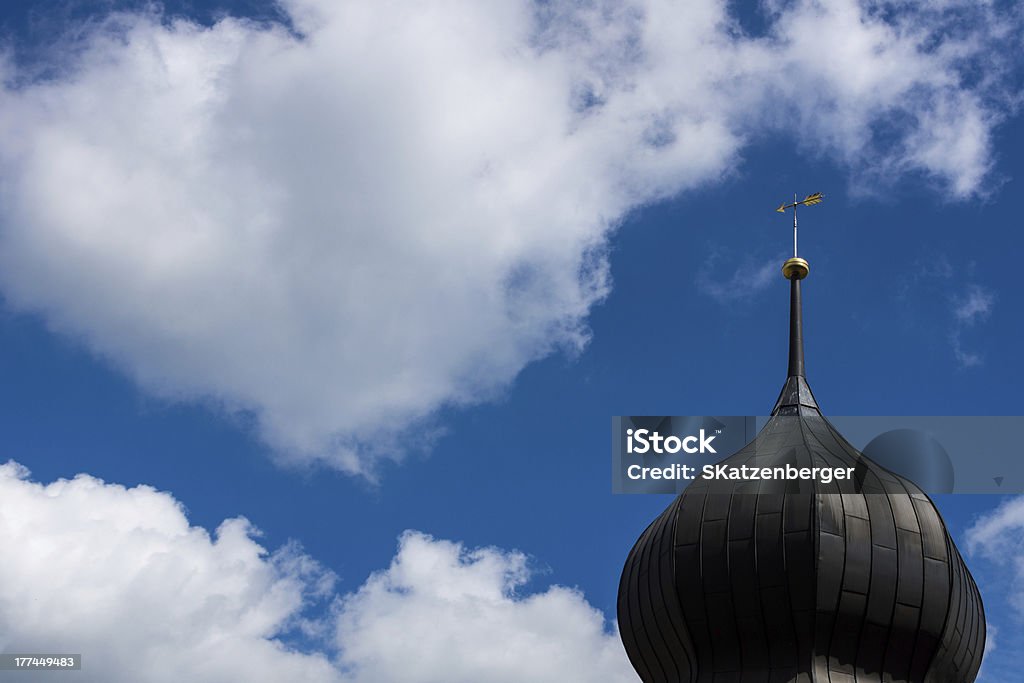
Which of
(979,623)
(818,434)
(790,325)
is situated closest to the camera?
(979,623)

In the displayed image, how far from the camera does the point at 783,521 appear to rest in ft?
80.3

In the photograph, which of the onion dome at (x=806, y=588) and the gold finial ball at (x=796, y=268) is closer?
the onion dome at (x=806, y=588)

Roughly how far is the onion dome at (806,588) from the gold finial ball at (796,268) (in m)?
5.50

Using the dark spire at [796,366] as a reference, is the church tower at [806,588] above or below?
below

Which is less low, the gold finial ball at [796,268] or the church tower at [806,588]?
the gold finial ball at [796,268]

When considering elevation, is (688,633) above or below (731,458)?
below

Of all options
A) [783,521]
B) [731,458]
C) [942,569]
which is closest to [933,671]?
[942,569]

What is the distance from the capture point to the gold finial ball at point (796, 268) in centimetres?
3066

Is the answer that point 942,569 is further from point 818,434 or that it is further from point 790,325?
point 790,325

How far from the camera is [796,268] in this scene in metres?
30.7

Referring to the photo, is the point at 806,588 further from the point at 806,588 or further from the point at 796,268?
the point at 796,268

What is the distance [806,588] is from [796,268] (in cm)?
857

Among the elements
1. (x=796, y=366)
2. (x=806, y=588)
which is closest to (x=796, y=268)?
(x=796, y=366)

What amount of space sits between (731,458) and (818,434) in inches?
66.9
